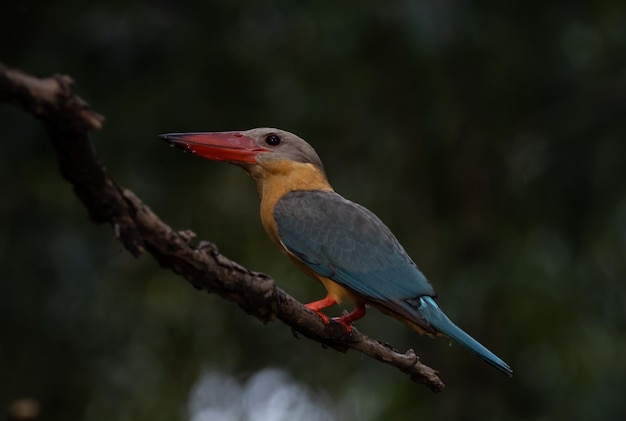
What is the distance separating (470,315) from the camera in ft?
27.2

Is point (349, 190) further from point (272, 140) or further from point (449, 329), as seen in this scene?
point (449, 329)

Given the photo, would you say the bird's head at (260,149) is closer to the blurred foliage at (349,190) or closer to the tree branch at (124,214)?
the tree branch at (124,214)

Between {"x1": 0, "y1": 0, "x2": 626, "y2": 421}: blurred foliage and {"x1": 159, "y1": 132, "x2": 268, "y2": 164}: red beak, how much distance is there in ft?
12.0

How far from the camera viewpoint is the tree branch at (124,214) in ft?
6.49

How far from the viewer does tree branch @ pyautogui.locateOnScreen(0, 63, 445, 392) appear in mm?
1979

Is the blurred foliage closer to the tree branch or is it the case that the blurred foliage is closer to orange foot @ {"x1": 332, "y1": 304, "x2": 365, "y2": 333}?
orange foot @ {"x1": 332, "y1": 304, "x2": 365, "y2": 333}

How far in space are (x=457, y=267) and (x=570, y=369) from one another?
A: 1.21 meters

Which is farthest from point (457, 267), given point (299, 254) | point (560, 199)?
point (299, 254)

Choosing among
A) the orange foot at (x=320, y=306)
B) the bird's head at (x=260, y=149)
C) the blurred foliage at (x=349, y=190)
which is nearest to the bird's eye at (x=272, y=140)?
the bird's head at (x=260, y=149)

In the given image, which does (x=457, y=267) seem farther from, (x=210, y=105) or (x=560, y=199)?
(x=210, y=105)

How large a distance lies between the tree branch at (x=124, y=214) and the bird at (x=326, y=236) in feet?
1.09

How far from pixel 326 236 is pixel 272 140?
54 centimetres

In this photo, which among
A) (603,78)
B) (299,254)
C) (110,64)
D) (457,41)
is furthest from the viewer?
(603,78)

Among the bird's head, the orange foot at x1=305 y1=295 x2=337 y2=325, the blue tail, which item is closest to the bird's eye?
the bird's head
